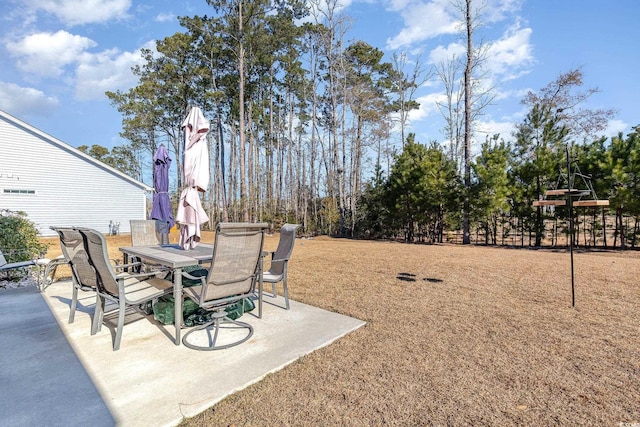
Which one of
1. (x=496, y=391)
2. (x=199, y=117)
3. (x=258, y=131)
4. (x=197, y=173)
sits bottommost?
(x=496, y=391)

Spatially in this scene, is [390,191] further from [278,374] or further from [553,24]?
[278,374]

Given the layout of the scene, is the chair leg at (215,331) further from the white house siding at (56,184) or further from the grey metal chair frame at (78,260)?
the white house siding at (56,184)

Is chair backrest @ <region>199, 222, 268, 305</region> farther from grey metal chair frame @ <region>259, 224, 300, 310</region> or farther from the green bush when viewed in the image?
the green bush

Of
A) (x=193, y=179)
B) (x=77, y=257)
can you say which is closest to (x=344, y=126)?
(x=193, y=179)

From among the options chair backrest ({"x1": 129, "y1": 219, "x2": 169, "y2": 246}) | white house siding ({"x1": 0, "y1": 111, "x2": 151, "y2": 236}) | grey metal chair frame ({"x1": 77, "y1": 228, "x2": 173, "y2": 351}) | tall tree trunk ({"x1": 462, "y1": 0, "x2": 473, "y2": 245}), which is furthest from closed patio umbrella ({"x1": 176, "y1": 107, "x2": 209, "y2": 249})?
white house siding ({"x1": 0, "y1": 111, "x2": 151, "y2": 236})

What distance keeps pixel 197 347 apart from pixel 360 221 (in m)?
14.5

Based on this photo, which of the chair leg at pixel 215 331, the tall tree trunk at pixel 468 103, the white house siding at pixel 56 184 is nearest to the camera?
the chair leg at pixel 215 331

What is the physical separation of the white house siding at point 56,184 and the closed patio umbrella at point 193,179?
1499 cm

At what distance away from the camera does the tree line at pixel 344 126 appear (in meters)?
11.7

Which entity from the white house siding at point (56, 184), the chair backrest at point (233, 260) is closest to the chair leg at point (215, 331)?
the chair backrest at point (233, 260)

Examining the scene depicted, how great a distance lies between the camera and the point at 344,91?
18.4 m

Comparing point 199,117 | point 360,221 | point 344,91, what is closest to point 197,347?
point 199,117

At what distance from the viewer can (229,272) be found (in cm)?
269

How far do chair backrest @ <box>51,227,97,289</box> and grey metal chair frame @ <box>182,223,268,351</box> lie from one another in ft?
3.15
